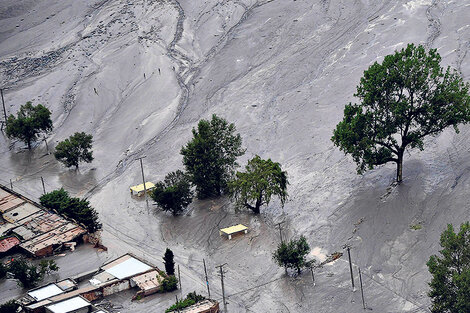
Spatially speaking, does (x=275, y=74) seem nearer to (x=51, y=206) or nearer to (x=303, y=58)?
(x=303, y=58)

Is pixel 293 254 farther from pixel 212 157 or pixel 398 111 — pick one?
pixel 398 111

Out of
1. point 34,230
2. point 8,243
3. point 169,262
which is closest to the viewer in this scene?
point 169,262

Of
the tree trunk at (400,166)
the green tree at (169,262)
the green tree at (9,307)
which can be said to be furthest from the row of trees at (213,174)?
the green tree at (9,307)

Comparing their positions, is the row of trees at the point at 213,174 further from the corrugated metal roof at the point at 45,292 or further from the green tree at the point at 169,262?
the corrugated metal roof at the point at 45,292

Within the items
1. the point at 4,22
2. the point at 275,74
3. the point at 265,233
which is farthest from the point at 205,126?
the point at 4,22

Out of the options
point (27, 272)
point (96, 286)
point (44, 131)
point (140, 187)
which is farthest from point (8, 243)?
point (44, 131)

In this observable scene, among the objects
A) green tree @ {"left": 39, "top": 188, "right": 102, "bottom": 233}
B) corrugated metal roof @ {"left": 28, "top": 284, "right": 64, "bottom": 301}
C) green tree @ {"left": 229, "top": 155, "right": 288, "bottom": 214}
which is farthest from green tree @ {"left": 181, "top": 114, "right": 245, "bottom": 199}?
corrugated metal roof @ {"left": 28, "top": 284, "right": 64, "bottom": 301}

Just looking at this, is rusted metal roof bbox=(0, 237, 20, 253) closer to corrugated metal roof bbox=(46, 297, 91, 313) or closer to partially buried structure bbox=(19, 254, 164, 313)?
partially buried structure bbox=(19, 254, 164, 313)
